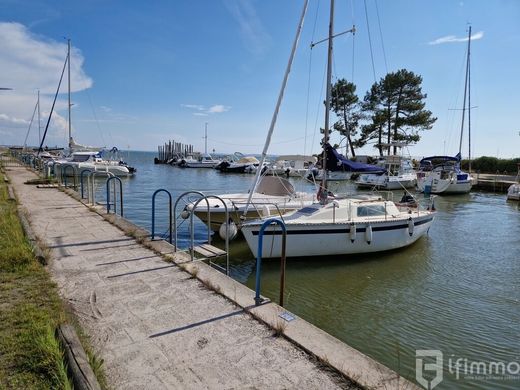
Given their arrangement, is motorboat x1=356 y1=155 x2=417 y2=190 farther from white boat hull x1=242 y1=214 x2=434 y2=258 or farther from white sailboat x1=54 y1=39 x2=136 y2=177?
white sailboat x1=54 y1=39 x2=136 y2=177

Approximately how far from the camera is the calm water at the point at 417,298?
19.5ft

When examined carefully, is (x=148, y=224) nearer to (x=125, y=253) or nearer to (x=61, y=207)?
(x=61, y=207)

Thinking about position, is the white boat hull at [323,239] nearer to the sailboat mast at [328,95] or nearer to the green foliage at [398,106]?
the sailboat mast at [328,95]

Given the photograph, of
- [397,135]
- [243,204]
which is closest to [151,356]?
[243,204]

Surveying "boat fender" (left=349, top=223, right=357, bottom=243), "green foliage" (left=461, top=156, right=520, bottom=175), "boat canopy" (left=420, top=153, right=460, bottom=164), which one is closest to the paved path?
"boat fender" (left=349, top=223, right=357, bottom=243)

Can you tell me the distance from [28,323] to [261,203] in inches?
292

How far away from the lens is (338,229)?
9.91 m

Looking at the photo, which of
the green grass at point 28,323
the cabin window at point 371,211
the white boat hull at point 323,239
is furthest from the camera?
the cabin window at point 371,211

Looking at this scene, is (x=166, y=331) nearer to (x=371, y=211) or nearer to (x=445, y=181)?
(x=371, y=211)

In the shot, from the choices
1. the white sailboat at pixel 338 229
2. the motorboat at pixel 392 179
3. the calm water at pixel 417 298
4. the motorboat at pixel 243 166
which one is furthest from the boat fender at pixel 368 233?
the motorboat at pixel 243 166

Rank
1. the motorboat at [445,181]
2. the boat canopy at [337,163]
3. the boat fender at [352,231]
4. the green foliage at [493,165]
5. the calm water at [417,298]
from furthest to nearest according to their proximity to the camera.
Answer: the green foliage at [493,165]
the motorboat at [445,181]
the boat canopy at [337,163]
the boat fender at [352,231]
the calm water at [417,298]

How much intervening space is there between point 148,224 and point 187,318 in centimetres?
1058

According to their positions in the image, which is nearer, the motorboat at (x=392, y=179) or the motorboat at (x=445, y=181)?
the motorboat at (x=445, y=181)

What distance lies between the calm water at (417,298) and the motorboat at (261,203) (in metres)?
1.13
